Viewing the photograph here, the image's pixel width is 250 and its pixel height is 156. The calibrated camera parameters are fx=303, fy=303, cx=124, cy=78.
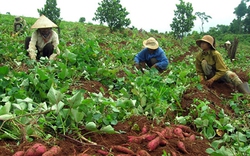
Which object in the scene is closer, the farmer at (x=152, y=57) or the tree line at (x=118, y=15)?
the farmer at (x=152, y=57)

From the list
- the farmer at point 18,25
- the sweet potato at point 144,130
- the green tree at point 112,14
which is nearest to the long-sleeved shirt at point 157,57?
the sweet potato at point 144,130

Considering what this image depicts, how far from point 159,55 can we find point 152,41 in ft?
1.07

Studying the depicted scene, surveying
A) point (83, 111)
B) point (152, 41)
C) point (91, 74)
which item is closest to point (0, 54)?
point (91, 74)

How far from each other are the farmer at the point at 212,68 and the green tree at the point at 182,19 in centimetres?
1324

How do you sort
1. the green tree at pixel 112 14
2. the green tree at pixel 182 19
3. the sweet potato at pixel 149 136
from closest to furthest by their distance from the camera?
the sweet potato at pixel 149 136 → the green tree at pixel 112 14 → the green tree at pixel 182 19

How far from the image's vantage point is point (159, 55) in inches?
231

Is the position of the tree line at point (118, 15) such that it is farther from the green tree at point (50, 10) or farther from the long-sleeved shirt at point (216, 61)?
the long-sleeved shirt at point (216, 61)

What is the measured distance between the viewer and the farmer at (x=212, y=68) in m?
4.95

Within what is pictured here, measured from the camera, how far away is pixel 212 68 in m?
5.25

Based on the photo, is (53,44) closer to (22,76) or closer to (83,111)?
(22,76)

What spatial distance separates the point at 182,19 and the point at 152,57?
13048mm

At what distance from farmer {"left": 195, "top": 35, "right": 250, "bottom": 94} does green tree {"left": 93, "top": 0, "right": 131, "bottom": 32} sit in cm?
1080

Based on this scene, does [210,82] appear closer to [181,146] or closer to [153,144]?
[181,146]

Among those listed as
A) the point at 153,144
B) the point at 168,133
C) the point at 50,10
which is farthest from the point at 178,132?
the point at 50,10
